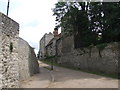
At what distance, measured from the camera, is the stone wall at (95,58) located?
23.9 m

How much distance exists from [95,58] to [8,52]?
1701 cm

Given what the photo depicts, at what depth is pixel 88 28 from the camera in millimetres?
32469

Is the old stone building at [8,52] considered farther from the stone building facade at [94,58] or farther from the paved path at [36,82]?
the stone building facade at [94,58]

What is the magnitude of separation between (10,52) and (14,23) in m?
1.91

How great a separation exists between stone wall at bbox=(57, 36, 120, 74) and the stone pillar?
13041 mm

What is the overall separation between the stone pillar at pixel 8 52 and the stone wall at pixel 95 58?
13.0 metres

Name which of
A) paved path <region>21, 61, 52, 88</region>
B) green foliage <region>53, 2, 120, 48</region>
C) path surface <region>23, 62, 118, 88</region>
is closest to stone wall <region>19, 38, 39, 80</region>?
paved path <region>21, 61, 52, 88</region>

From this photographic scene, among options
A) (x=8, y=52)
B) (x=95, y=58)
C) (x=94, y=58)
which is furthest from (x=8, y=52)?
(x=94, y=58)

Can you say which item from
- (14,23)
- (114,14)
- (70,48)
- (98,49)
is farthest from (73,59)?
(14,23)

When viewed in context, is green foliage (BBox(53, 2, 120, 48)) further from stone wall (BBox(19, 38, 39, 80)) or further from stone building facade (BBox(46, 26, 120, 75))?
stone wall (BBox(19, 38, 39, 80))

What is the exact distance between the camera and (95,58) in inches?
1080

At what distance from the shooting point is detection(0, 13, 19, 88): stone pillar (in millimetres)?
10898

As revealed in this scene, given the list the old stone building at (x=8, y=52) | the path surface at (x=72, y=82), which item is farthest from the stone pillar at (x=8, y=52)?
the path surface at (x=72, y=82)

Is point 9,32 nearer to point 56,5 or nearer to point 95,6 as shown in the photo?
point 95,6
